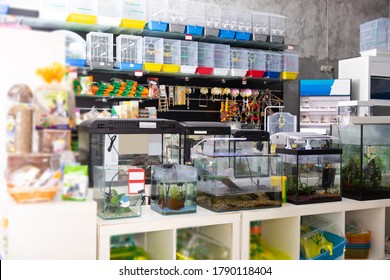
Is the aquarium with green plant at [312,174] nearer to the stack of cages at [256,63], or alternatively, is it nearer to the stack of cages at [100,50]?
the stack of cages at [100,50]

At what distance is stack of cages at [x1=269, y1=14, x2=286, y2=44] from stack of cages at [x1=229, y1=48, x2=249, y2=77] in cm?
53

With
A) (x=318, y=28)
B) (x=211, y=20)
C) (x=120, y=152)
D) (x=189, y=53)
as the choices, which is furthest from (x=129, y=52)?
(x=318, y=28)

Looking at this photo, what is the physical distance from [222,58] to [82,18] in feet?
Result: 6.21

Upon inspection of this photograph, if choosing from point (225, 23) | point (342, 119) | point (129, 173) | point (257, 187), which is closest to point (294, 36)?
point (225, 23)

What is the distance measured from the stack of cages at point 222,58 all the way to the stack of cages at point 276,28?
789 millimetres

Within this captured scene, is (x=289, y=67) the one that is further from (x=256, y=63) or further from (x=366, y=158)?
(x=366, y=158)

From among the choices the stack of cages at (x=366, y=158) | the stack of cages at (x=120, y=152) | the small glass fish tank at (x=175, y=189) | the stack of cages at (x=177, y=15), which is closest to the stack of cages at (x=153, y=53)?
the stack of cages at (x=177, y=15)

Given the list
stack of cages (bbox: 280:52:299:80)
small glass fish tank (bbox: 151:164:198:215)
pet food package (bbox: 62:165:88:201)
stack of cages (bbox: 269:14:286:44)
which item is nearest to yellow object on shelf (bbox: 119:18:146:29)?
stack of cages (bbox: 269:14:286:44)

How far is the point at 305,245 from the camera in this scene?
279 centimetres

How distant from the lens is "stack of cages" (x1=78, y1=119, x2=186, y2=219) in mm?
2320

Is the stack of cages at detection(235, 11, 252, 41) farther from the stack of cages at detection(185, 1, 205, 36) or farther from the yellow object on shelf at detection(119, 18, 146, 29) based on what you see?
the yellow object on shelf at detection(119, 18, 146, 29)

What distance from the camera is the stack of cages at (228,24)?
19.4 feet

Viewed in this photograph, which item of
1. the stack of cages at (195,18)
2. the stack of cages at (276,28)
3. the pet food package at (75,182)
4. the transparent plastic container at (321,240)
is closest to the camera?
the pet food package at (75,182)

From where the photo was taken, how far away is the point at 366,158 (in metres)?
3.20
